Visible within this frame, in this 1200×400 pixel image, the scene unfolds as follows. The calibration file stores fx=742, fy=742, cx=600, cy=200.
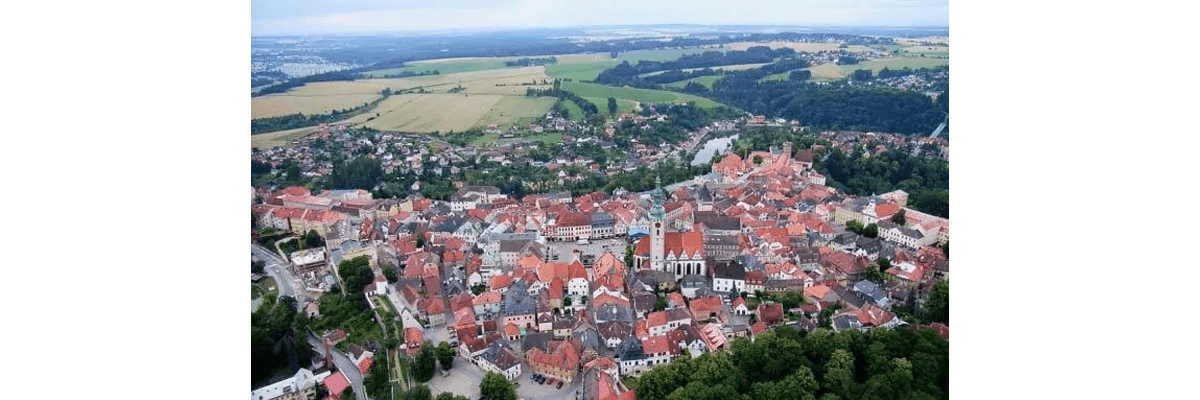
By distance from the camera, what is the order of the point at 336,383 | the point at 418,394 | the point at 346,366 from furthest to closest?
1. the point at 346,366
2. the point at 336,383
3. the point at 418,394

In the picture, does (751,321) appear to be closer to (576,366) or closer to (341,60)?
(576,366)

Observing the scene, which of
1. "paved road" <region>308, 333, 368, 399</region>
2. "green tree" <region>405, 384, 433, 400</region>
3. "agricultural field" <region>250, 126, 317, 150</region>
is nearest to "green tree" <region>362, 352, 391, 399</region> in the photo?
"paved road" <region>308, 333, 368, 399</region>

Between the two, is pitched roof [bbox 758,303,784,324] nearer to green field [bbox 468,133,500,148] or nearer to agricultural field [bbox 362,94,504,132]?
green field [bbox 468,133,500,148]

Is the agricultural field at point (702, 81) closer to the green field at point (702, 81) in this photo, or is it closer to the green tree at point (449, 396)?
the green field at point (702, 81)

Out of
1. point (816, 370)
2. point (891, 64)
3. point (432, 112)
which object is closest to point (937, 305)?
point (816, 370)

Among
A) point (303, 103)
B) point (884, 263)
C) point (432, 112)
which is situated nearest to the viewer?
point (884, 263)

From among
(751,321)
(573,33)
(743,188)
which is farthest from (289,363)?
(573,33)

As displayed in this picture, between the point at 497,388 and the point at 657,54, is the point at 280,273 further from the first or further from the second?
the point at 657,54
